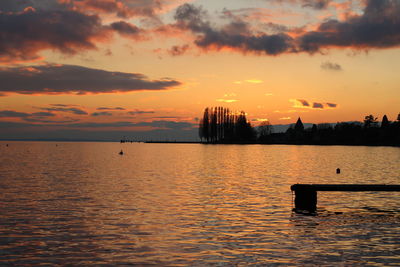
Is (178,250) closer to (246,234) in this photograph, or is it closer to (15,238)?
(246,234)

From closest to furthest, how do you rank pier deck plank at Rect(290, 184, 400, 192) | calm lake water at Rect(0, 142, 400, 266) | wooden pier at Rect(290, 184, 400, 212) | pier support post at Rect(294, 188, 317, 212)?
1. calm lake water at Rect(0, 142, 400, 266)
2. pier support post at Rect(294, 188, 317, 212)
3. wooden pier at Rect(290, 184, 400, 212)
4. pier deck plank at Rect(290, 184, 400, 192)

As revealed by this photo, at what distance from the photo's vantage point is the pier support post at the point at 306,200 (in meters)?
27.1

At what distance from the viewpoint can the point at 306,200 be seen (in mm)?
27328

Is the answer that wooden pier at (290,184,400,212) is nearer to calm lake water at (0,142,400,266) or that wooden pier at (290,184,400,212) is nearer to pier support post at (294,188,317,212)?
pier support post at (294,188,317,212)

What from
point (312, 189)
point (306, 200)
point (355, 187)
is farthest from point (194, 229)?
point (355, 187)

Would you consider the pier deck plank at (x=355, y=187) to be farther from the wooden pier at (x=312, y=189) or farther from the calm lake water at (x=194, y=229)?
the calm lake water at (x=194, y=229)

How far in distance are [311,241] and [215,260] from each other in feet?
17.5

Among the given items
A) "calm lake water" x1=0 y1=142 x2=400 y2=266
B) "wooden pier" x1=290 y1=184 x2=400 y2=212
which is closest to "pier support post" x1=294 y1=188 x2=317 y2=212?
"wooden pier" x1=290 y1=184 x2=400 y2=212

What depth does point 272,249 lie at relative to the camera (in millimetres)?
16312

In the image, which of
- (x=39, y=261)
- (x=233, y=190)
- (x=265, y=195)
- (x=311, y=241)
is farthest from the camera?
(x=233, y=190)

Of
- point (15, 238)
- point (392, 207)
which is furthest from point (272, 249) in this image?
point (392, 207)

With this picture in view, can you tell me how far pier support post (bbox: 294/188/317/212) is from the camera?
2708 centimetres

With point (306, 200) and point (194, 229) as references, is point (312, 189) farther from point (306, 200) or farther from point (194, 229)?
point (194, 229)

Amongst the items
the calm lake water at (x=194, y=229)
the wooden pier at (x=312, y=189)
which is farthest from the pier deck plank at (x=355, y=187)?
the calm lake water at (x=194, y=229)
